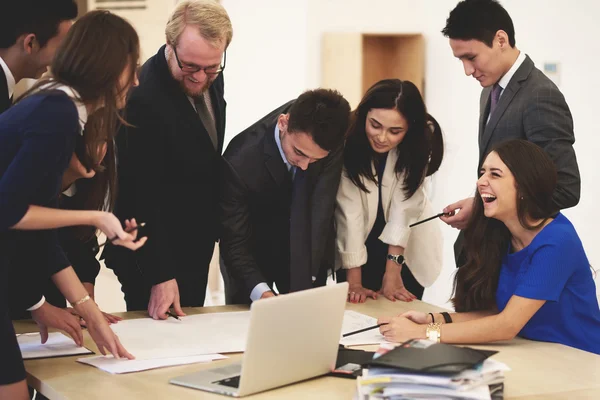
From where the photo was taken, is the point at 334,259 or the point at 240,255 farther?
the point at 334,259

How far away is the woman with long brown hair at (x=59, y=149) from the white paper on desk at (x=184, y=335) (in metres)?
0.11

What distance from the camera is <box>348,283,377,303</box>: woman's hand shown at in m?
2.58

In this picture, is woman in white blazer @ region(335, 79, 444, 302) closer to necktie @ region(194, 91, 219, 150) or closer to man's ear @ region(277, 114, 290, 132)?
man's ear @ region(277, 114, 290, 132)

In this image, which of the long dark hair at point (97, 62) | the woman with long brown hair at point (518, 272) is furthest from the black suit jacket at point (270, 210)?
the long dark hair at point (97, 62)

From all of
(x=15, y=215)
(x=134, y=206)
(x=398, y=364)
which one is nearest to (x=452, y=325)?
(x=398, y=364)

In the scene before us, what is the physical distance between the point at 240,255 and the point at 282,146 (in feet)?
1.20

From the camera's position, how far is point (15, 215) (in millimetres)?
1534

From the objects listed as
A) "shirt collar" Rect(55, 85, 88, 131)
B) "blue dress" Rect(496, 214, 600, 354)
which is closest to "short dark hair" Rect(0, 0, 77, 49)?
"shirt collar" Rect(55, 85, 88, 131)

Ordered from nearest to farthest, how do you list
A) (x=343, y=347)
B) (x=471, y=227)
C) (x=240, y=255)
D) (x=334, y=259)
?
(x=343, y=347), (x=471, y=227), (x=240, y=255), (x=334, y=259)

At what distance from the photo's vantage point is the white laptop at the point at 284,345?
63.6 inches

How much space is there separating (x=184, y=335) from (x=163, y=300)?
0.72ft

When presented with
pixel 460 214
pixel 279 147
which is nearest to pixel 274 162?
pixel 279 147

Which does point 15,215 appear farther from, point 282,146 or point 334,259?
point 334,259

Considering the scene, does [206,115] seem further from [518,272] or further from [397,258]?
[518,272]
